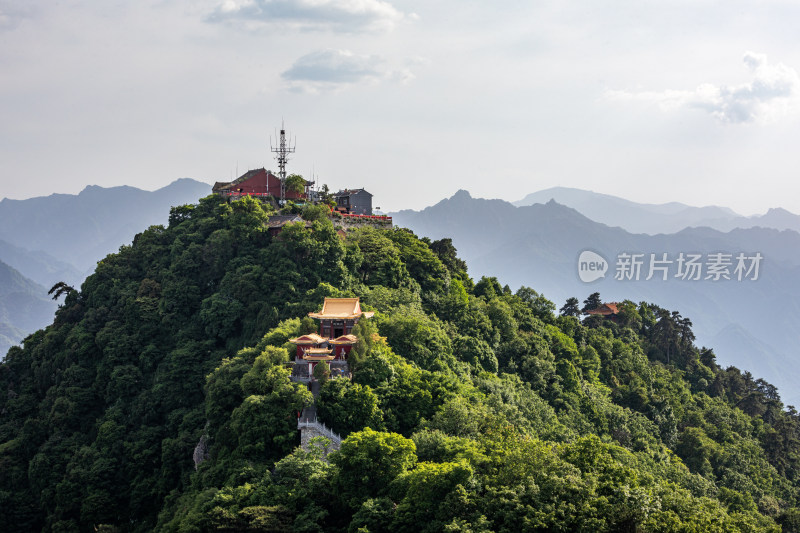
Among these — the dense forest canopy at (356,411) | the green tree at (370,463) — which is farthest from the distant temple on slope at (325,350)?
the green tree at (370,463)

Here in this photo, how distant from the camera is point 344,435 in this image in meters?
27.3

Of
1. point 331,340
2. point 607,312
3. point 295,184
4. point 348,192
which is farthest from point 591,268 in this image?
point 331,340

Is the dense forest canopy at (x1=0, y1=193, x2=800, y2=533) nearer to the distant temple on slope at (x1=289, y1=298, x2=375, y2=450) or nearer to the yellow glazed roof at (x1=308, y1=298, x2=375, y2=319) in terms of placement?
the distant temple on slope at (x1=289, y1=298, x2=375, y2=450)

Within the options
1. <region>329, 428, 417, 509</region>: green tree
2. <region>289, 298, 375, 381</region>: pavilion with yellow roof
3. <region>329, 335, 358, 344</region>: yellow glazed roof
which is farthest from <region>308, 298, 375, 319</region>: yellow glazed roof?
<region>329, 428, 417, 509</region>: green tree

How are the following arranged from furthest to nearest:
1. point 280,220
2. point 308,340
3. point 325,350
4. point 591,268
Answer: point 591,268
point 280,220
point 308,340
point 325,350

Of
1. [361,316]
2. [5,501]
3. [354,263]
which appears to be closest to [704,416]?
[354,263]

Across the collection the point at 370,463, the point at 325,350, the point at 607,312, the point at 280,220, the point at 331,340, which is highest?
the point at 280,220

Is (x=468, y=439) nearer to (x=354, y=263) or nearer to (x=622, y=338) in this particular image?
(x=354, y=263)

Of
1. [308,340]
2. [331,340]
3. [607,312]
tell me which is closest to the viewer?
[308,340]

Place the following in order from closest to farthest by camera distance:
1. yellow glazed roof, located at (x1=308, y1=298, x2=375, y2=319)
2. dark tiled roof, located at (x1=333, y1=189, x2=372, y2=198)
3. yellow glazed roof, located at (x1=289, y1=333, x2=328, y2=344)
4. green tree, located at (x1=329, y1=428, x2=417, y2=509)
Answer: green tree, located at (x1=329, y1=428, x2=417, y2=509)
yellow glazed roof, located at (x1=289, y1=333, x2=328, y2=344)
yellow glazed roof, located at (x1=308, y1=298, x2=375, y2=319)
dark tiled roof, located at (x1=333, y1=189, x2=372, y2=198)

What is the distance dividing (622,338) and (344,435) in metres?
42.4

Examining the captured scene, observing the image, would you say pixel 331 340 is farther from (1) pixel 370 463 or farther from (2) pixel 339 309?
(1) pixel 370 463

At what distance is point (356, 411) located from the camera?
90.9 ft

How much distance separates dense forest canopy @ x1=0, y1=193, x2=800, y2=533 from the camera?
23172mm
